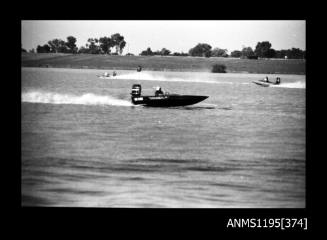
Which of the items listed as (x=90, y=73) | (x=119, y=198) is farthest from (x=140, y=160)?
(x=90, y=73)

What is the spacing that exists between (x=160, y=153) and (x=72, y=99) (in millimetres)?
6501

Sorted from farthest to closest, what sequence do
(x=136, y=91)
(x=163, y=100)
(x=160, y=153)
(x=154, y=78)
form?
(x=154, y=78)
(x=136, y=91)
(x=163, y=100)
(x=160, y=153)

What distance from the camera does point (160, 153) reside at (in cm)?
1139

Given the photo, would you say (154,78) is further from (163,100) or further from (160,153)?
(160,153)

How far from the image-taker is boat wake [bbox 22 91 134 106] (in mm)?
16073

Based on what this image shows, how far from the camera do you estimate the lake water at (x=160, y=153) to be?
8.45 m

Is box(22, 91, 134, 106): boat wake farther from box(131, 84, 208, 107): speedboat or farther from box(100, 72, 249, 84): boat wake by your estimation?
box(100, 72, 249, 84): boat wake

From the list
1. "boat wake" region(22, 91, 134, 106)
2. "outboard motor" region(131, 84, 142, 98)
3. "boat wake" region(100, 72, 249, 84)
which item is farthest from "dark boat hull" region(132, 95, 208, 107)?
"boat wake" region(100, 72, 249, 84)

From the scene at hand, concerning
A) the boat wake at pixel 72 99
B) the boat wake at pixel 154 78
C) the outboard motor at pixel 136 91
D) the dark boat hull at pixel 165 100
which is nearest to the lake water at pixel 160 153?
the boat wake at pixel 72 99

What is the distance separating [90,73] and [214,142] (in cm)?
1354

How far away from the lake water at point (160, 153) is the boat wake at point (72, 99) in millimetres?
48

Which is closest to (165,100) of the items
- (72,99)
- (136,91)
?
(136,91)

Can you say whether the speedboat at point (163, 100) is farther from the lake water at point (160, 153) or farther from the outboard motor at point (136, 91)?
the lake water at point (160, 153)
